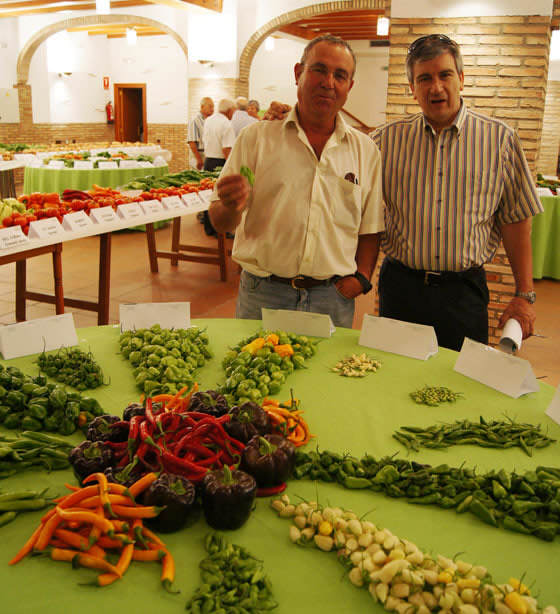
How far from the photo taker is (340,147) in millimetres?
2314

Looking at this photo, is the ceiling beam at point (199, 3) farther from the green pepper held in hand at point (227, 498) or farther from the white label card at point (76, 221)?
the green pepper held in hand at point (227, 498)

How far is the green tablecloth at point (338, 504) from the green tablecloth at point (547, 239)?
4976 millimetres

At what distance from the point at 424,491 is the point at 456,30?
3941 mm

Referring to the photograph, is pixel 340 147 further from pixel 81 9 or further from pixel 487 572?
pixel 81 9

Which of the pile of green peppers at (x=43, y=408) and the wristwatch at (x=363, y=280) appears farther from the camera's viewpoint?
the wristwatch at (x=363, y=280)

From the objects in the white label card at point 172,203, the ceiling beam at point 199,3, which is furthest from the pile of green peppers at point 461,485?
the ceiling beam at point 199,3

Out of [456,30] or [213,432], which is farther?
[456,30]

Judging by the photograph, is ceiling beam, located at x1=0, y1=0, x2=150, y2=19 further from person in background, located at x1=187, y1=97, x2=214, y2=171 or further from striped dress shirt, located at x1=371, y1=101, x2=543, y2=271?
striped dress shirt, located at x1=371, y1=101, x2=543, y2=271

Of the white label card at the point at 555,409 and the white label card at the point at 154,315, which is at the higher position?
the white label card at the point at 154,315

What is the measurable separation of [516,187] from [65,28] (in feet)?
→ 47.5

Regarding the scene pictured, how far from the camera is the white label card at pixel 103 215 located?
14.3ft

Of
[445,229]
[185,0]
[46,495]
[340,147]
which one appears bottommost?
[46,495]

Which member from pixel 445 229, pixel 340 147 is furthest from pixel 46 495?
pixel 445 229

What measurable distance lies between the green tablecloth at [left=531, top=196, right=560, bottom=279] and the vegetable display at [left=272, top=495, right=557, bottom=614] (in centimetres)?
576
